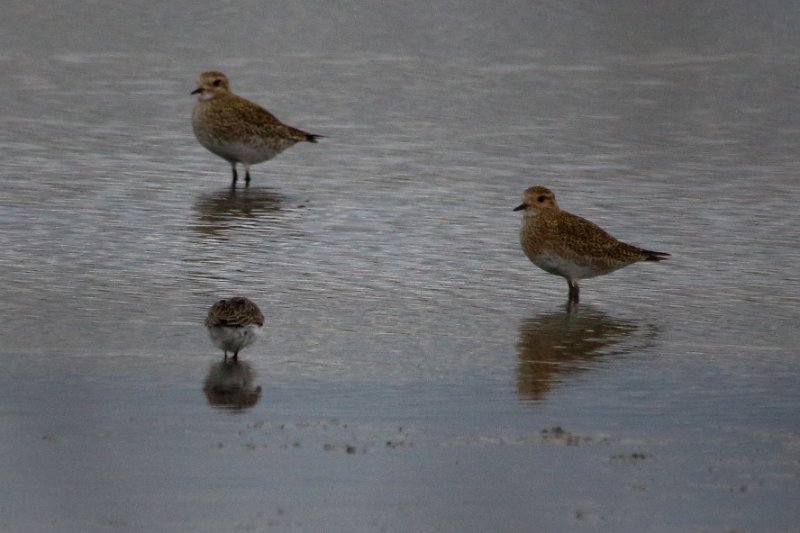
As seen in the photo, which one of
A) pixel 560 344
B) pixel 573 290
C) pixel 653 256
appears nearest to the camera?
pixel 560 344

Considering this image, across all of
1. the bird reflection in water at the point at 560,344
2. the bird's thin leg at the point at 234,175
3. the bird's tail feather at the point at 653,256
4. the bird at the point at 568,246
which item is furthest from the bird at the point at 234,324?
the bird's thin leg at the point at 234,175

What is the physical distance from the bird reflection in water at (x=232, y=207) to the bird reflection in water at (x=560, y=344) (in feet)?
15.0

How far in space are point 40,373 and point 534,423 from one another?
10.9 feet

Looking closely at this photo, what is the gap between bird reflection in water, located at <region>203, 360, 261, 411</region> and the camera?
10234mm

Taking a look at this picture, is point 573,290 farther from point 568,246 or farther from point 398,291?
point 398,291

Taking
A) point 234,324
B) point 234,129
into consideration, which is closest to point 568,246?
point 234,324

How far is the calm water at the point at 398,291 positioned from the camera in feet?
28.0

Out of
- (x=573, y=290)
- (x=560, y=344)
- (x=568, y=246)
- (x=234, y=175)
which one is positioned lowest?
(x=560, y=344)

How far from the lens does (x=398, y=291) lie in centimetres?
1381

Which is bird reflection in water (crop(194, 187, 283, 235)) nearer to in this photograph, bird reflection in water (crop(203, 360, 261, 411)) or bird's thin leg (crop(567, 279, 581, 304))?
bird's thin leg (crop(567, 279, 581, 304))

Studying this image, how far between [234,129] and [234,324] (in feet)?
28.0

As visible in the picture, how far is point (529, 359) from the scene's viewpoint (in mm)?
11672

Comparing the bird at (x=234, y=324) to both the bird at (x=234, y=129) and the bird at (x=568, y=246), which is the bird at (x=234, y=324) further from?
the bird at (x=234, y=129)

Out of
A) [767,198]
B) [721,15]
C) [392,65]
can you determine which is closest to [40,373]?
[767,198]
